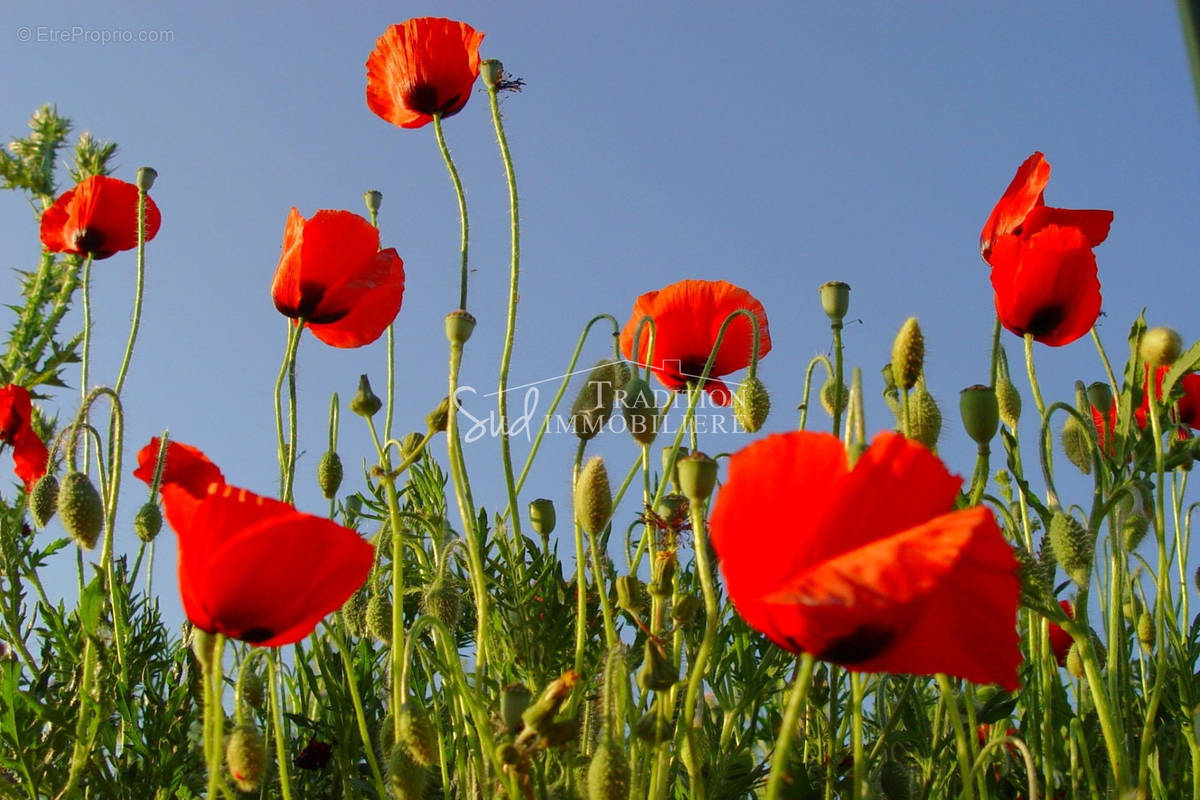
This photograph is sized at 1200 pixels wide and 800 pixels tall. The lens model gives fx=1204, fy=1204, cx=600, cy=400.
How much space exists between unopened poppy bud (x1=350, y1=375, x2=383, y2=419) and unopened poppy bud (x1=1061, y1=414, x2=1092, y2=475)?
4.06ft

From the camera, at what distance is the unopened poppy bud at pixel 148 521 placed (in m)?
2.11

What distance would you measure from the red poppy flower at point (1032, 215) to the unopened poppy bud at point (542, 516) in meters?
0.89

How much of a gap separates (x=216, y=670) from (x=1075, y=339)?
1.38 metres

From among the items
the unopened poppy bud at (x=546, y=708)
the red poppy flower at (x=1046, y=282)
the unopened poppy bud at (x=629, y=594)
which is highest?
the red poppy flower at (x=1046, y=282)

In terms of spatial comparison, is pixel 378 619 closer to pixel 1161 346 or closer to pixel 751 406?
pixel 751 406

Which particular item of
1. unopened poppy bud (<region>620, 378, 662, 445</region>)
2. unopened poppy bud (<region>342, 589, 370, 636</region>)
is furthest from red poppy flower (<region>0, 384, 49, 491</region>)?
unopened poppy bud (<region>620, 378, 662, 445</region>)

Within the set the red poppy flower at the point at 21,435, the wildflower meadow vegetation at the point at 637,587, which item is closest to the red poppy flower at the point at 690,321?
the wildflower meadow vegetation at the point at 637,587

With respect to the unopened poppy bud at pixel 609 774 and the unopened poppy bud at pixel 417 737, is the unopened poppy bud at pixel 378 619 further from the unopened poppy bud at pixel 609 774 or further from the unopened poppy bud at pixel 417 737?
the unopened poppy bud at pixel 609 774

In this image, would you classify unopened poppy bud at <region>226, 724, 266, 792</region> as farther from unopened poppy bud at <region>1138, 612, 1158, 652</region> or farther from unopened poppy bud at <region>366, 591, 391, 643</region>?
unopened poppy bud at <region>1138, 612, 1158, 652</region>

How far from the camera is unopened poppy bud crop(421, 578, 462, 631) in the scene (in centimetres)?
167

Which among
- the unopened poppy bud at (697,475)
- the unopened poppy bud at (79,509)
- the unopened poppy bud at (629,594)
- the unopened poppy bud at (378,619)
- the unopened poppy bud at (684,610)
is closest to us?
the unopened poppy bud at (697,475)

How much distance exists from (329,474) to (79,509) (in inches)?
17.7

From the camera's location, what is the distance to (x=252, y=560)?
4.17ft

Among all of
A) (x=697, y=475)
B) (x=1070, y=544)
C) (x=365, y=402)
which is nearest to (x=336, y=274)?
(x=365, y=402)
